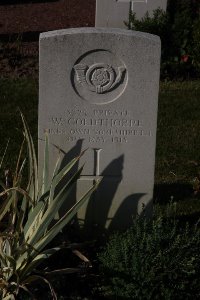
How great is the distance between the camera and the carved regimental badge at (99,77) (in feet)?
16.3

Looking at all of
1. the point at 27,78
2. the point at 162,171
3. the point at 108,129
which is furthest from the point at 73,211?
the point at 27,78

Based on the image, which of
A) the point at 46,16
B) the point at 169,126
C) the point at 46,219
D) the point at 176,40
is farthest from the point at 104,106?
the point at 46,16

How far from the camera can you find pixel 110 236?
17.0 feet

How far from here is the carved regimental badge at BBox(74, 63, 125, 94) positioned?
4992 millimetres

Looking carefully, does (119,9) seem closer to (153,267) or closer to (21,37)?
(21,37)

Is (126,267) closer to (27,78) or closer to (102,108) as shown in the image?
(102,108)

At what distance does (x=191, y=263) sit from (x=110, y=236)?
2.61 feet

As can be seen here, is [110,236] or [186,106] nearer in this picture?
[110,236]

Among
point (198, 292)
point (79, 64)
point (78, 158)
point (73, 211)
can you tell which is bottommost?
point (198, 292)

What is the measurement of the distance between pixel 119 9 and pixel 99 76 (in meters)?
4.83

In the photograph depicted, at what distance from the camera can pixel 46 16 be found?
1269 cm

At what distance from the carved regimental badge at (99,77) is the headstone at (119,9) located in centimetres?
472

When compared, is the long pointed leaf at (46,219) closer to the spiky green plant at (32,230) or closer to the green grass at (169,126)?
the spiky green plant at (32,230)

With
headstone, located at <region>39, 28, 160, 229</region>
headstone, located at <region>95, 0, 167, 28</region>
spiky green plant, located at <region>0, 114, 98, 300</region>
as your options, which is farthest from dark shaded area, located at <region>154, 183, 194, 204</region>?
headstone, located at <region>95, 0, 167, 28</region>
